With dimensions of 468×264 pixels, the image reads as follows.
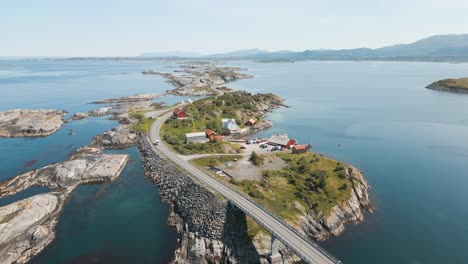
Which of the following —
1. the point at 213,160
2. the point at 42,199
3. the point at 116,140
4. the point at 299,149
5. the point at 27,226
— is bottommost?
the point at 27,226

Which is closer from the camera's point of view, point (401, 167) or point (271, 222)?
point (271, 222)

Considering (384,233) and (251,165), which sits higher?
(251,165)

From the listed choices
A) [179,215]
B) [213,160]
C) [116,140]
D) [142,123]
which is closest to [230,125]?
[142,123]

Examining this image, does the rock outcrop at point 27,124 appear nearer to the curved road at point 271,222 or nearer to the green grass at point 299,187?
the curved road at point 271,222

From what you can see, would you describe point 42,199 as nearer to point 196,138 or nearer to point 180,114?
point 196,138

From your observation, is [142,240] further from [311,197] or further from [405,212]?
[405,212]

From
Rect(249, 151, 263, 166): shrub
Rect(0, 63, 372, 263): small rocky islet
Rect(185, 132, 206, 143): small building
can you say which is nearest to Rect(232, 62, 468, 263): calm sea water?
Rect(0, 63, 372, 263): small rocky islet

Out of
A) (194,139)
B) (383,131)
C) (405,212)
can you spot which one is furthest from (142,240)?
(383,131)
